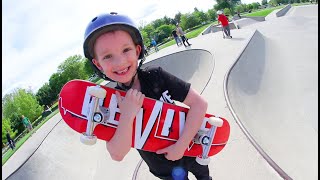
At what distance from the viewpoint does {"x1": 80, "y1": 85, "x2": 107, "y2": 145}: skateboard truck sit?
2.16m

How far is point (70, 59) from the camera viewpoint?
55594 millimetres

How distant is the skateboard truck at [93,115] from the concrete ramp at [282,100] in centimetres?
259

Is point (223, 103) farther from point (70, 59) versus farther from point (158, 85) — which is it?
point (70, 59)

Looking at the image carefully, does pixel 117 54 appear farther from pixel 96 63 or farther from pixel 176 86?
pixel 176 86

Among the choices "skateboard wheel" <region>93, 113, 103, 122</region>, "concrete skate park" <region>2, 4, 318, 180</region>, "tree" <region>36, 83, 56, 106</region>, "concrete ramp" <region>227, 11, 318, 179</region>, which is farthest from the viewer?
"tree" <region>36, 83, 56, 106</region>

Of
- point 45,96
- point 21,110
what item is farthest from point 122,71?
point 45,96

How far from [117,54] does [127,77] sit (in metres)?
0.21

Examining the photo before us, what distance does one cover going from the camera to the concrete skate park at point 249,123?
14.3 feet

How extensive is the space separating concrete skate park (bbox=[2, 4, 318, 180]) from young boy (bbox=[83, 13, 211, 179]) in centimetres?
194

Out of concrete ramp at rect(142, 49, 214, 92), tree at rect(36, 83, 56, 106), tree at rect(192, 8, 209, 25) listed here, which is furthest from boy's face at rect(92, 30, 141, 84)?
tree at rect(192, 8, 209, 25)

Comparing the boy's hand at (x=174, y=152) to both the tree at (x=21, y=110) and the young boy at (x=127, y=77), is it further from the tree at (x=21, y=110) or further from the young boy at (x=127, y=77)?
the tree at (x=21, y=110)

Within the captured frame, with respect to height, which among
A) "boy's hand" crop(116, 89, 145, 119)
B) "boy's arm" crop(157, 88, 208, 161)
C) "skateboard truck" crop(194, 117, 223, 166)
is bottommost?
"skateboard truck" crop(194, 117, 223, 166)

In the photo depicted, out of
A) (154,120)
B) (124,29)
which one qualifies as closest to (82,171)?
(154,120)

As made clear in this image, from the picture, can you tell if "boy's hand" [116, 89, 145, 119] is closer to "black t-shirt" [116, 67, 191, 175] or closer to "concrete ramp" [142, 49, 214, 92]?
"black t-shirt" [116, 67, 191, 175]
